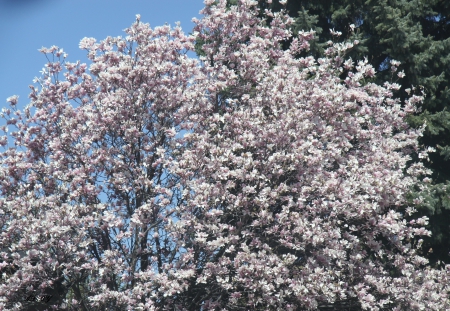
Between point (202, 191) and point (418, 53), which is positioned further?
point (418, 53)

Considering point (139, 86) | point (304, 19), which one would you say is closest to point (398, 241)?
point (139, 86)

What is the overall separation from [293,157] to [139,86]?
343 centimetres

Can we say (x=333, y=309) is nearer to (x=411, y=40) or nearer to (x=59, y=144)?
(x=59, y=144)

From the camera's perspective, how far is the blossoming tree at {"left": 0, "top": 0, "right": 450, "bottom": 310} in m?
8.80

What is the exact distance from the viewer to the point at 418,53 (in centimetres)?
1602

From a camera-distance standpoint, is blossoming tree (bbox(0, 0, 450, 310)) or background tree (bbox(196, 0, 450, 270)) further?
background tree (bbox(196, 0, 450, 270))

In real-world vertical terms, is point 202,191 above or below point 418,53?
below

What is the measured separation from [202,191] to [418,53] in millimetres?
10140

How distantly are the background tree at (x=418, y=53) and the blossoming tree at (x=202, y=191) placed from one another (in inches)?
153

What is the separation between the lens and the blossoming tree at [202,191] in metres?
8.80

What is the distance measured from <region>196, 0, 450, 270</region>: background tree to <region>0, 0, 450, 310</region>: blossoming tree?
388 cm

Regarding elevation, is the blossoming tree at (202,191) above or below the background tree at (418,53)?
below

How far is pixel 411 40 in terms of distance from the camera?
1521 centimetres

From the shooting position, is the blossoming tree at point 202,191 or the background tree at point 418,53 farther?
the background tree at point 418,53
